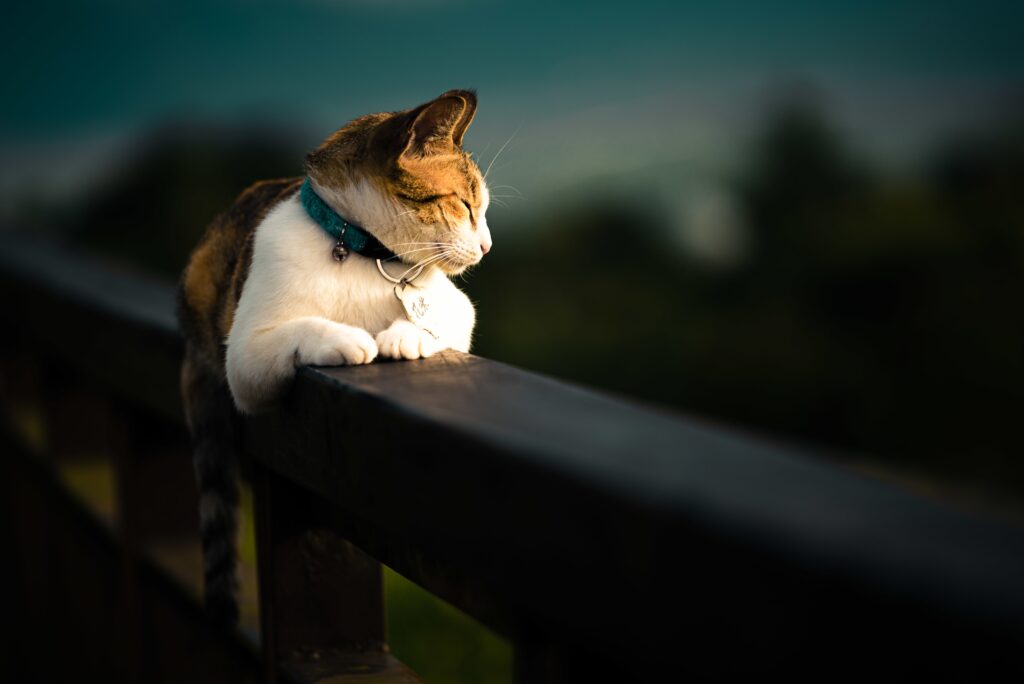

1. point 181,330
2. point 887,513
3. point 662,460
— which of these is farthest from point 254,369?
point 887,513

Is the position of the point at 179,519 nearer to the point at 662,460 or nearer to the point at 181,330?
the point at 181,330

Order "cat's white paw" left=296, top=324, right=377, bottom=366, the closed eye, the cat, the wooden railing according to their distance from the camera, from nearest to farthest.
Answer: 1. the wooden railing
2. "cat's white paw" left=296, top=324, right=377, bottom=366
3. the cat
4. the closed eye

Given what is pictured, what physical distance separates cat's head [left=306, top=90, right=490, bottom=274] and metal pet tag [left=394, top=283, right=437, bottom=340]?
2.0 inches

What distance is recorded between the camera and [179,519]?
1.90 m

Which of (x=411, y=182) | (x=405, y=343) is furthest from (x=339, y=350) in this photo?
(x=411, y=182)

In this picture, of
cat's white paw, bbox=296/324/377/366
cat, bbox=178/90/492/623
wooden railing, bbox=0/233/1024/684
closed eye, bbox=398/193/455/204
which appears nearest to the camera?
wooden railing, bbox=0/233/1024/684

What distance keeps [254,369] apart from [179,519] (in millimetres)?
885

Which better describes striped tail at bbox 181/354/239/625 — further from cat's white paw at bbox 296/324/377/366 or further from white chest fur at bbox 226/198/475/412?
cat's white paw at bbox 296/324/377/366

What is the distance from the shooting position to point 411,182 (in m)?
1.40

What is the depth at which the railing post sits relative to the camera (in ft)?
3.85

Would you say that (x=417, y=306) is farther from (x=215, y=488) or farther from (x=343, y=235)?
(x=215, y=488)

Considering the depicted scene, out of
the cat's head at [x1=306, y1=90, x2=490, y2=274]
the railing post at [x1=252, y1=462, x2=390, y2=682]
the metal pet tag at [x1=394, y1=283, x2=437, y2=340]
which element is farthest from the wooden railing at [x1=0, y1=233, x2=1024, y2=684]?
the cat's head at [x1=306, y1=90, x2=490, y2=274]

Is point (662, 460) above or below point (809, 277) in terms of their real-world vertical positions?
above

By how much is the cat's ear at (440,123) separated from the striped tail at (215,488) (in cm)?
44
